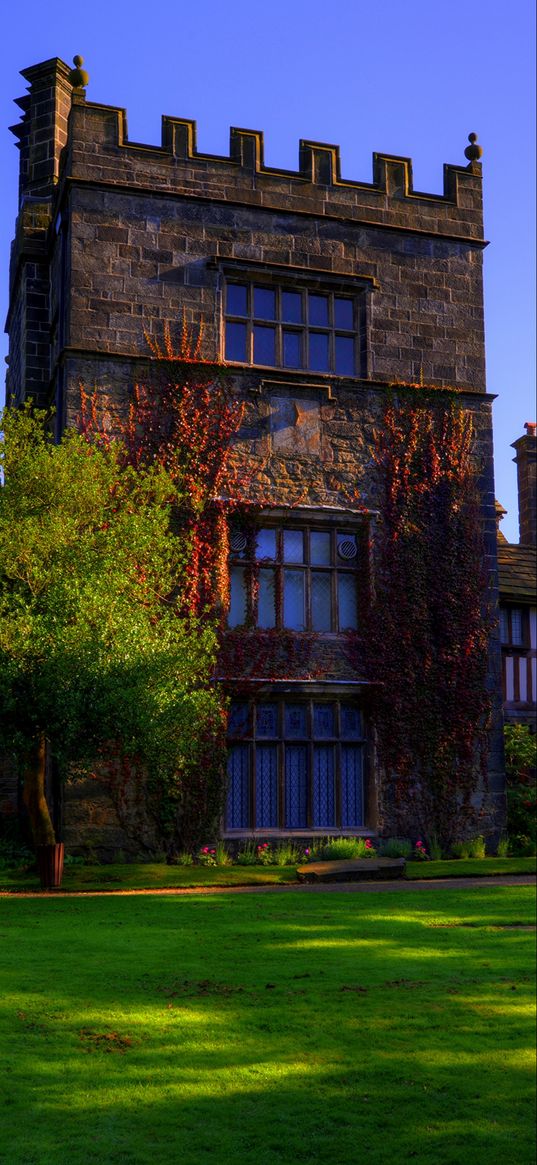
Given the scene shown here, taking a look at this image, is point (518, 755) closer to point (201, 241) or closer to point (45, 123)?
point (201, 241)

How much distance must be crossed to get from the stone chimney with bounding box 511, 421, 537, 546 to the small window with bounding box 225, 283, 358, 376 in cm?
1074

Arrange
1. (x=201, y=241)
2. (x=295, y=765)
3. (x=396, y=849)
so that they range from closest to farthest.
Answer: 1. (x=396, y=849)
2. (x=295, y=765)
3. (x=201, y=241)

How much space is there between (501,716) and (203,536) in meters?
5.67

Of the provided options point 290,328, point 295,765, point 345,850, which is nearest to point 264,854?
point 345,850

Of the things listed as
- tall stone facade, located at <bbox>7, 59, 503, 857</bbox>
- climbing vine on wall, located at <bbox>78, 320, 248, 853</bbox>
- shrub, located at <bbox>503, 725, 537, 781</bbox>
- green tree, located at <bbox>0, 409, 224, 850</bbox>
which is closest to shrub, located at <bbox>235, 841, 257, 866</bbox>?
tall stone facade, located at <bbox>7, 59, 503, 857</bbox>

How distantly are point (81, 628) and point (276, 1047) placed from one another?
8.15 metres

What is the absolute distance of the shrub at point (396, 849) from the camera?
18719 mm

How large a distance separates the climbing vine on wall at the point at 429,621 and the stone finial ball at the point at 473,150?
4662 mm

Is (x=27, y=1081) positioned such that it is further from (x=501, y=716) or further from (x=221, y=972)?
(x=501, y=716)

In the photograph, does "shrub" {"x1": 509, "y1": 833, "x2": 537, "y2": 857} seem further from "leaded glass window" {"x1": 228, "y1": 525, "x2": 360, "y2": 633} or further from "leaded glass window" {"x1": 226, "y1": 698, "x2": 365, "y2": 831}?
"leaded glass window" {"x1": 228, "y1": 525, "x2": 360, "y2": 633}

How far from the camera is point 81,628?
1376 centimetres

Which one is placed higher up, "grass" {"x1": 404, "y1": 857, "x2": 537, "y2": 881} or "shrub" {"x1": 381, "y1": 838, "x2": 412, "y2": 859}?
"shrub" {"x1": 381, "y1": 838, "x2": 412, "y2": 859}

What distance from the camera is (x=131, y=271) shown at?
19.1 metres

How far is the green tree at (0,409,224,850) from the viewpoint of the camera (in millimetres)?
13688
